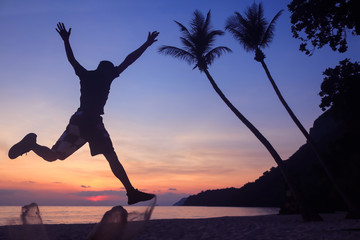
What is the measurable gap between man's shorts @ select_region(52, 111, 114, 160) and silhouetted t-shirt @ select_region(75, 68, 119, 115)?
0.25 feet

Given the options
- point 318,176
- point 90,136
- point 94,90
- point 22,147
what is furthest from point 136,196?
point 318,176

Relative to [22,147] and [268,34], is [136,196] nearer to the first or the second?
[22,147]

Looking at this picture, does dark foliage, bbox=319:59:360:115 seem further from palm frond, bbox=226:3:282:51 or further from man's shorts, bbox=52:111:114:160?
man's shorts, bbox=52:111:114:160

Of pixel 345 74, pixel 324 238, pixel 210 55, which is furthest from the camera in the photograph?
pixel 210 55

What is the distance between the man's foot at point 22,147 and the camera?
317cm

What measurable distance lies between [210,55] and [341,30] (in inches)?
325

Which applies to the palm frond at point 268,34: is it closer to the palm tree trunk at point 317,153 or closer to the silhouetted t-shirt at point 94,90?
the palm tree trunk at point 317,153

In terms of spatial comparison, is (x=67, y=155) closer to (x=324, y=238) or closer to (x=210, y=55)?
(x=324, y=238)

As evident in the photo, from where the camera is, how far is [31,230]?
137 inches

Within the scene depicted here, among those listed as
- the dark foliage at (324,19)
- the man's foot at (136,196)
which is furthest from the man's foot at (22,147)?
the dark foliage at (324,19)

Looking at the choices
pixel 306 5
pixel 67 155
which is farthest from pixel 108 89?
pixel 306 5

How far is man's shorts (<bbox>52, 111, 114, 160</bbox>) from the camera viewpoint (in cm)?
312

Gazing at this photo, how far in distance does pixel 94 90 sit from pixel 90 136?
0.45 m

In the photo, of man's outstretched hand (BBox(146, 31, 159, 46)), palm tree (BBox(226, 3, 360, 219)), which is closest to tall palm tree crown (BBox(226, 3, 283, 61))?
palm tree (BBox(226, 3, 360, 219))
